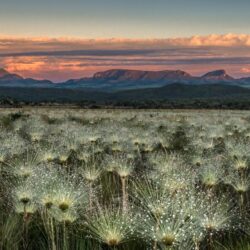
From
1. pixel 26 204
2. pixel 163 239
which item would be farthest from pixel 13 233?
pixel 163 239

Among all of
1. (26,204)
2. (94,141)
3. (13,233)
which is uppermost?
(26,204)

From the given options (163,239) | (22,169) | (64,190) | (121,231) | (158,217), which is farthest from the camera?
(22,169)

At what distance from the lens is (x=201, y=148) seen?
18.3 metres

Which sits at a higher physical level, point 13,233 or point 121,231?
point 121,231

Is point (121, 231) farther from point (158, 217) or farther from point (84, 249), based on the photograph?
point (84, 249)

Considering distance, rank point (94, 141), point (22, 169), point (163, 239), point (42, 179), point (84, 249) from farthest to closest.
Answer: point (94, 141), point (22, 169), point (42, 179), point (84, 249), point (163, 239)

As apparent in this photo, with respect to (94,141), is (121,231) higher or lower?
higher

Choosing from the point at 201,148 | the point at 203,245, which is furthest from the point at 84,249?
the point at 201,148

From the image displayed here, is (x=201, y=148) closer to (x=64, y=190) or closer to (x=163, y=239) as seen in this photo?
(x=64, y=190)

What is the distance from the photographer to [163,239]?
5.36m

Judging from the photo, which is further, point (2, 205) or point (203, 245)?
point (2, 205)

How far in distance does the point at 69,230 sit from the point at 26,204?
0.78m

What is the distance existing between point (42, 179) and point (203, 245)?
107 inches

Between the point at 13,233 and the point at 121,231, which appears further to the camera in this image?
the point at 13,233
